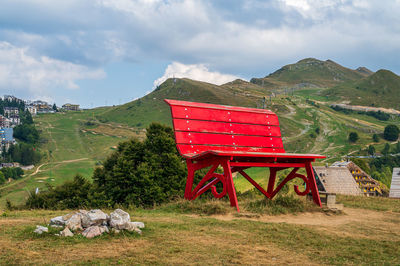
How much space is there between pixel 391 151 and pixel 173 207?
82.0 meters

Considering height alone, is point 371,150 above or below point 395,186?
below

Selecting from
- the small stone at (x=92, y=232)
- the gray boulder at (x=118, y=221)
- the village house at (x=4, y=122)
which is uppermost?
the village house at (x=4, y=122)

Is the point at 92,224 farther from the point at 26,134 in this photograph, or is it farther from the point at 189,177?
the point at 26,134

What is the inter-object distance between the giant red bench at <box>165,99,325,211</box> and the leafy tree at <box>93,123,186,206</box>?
6.11 m

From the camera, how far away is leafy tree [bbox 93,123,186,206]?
17.1 metres

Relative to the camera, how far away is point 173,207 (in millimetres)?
10156

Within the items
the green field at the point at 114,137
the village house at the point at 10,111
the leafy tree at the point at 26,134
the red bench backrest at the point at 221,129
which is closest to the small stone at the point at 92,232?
the red bench backrest at the point at 221,129

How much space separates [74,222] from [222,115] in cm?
633

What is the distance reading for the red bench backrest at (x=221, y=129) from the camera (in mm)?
10773

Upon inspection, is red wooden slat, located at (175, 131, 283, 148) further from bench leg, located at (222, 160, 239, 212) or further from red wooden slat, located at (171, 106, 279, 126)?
bench leg, located at (222, 160, 239, 212)

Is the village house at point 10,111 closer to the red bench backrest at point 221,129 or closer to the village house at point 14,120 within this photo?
the village house at point 14,120

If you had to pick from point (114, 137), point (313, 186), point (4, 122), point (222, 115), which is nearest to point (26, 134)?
point (4, 122)

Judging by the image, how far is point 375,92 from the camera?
15938cm

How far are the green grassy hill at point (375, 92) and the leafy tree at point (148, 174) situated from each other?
461 feet
